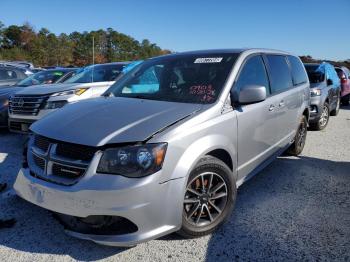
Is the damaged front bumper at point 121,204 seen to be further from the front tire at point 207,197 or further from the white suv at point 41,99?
the white suv at point 41,99

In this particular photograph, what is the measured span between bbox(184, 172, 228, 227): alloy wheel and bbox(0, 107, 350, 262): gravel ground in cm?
19

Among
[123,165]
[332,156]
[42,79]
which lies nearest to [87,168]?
[123,165]

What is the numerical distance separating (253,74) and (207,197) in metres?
1.63

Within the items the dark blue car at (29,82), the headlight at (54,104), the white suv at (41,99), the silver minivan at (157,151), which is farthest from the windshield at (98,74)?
the silver minivan at (157,151)

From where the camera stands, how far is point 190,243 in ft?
10.0

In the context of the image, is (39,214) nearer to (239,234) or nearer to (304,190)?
(239,234)

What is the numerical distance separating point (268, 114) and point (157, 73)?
4.67ft

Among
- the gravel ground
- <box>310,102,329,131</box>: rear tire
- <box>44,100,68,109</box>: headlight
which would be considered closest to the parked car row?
the gravel ground

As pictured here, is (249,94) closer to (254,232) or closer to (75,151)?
(254,232)

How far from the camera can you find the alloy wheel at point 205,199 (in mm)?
3023

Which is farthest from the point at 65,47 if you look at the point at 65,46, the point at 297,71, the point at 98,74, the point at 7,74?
the point at 297,71

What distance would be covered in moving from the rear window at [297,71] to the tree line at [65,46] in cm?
4736

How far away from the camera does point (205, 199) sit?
10.3 ft

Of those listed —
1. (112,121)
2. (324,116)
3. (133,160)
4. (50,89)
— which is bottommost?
(324,116)
